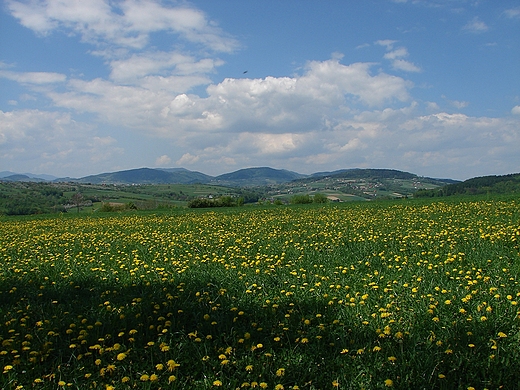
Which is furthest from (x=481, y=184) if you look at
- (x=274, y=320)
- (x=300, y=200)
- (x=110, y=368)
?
(x=110, y=368)

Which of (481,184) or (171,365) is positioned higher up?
(481,184)

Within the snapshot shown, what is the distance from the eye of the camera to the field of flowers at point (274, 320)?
3840 mm

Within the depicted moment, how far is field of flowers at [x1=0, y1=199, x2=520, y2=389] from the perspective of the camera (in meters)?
3.84

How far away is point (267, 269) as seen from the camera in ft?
27.5

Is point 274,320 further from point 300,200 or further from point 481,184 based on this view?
point 481,184

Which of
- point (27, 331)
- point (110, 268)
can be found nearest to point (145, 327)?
point (27, 331)

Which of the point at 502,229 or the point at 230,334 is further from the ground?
the point at 502,229

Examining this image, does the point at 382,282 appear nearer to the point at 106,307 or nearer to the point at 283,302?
the point at 283,302

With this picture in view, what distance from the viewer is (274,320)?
5266 mm

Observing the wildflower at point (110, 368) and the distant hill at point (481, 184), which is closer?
the wildflower at point (110, 368)

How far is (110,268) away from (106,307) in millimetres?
3517

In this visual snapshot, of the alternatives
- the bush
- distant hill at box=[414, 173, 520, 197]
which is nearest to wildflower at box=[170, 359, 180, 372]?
the bush

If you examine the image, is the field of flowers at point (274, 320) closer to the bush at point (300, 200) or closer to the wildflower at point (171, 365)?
the wildflower at point (171, 365)

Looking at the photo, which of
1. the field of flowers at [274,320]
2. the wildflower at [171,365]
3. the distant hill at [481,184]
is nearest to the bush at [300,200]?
the distant hill at [481,184]
